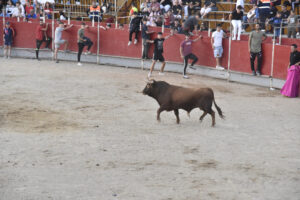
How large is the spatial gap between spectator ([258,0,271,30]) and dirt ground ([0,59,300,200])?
451 centimetres

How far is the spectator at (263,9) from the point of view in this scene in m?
20.6

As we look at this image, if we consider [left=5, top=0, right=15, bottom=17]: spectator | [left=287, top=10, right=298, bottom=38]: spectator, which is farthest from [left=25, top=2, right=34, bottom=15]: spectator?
[left=287, top=10, right=298, bottom=38]: spectator

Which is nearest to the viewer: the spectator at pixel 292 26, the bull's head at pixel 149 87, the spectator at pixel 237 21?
the bull's head at pixel 149 87

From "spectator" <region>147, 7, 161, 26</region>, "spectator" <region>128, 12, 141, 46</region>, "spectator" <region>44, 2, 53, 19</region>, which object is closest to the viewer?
"spectator" <region>128, 12, 141, 46</region>

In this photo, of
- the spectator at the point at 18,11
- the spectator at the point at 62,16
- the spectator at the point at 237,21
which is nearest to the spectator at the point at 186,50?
the spectator at the point at 237,21

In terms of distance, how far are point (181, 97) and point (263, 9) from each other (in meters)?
10.0

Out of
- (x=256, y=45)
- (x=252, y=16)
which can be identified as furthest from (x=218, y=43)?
(x=252, y=16)

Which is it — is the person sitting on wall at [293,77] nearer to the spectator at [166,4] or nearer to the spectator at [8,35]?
the spectator at [166,4]

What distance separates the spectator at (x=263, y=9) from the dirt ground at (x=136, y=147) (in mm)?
4514

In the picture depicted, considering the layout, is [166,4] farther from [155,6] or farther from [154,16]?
[154,16]

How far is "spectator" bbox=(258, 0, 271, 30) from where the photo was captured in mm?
20562

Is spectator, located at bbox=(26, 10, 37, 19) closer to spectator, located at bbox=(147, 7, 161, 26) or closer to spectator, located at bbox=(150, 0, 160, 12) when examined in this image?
spectator, located at bbox=(150, 0, 160, 12)

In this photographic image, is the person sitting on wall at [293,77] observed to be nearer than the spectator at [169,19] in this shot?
Yes

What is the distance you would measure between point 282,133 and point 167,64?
1028 centimetres
